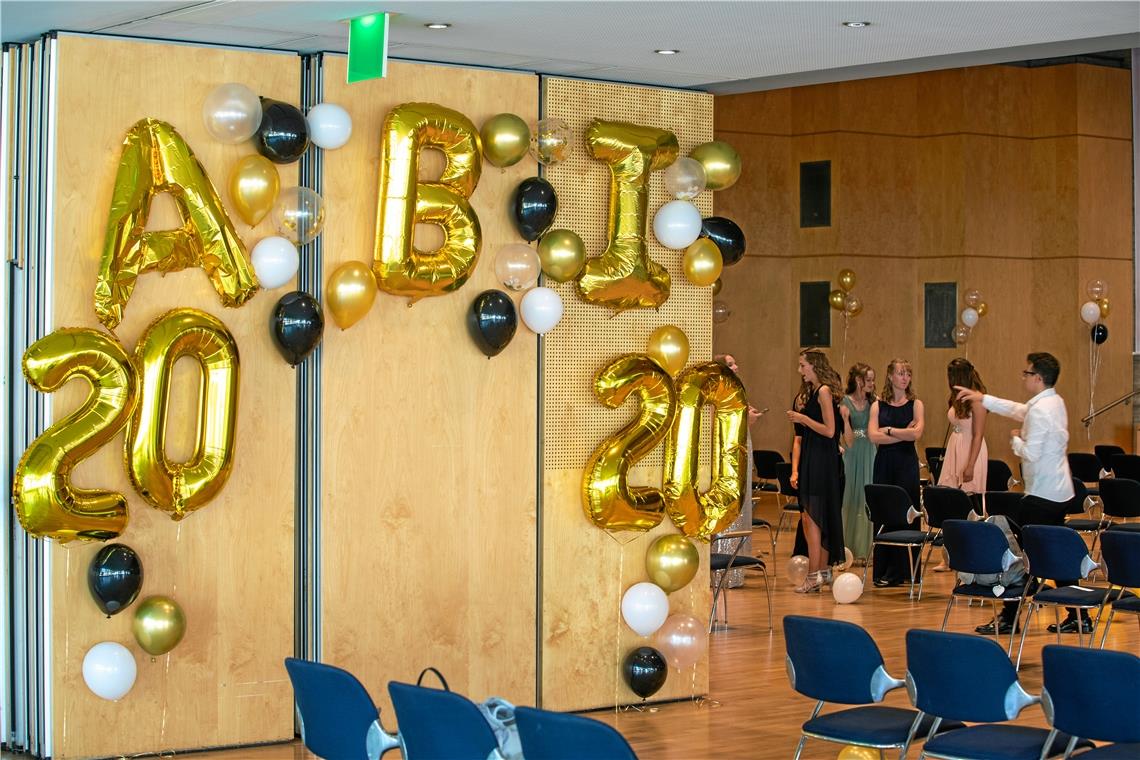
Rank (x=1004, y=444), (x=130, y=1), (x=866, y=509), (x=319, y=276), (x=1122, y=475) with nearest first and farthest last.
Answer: (x=130, y=1) < (x=319, y=276) < (x=866, y=509) < (x=1122, y=475) < (x=1004, y=444)

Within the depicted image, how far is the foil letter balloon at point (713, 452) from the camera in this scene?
750 centimetres

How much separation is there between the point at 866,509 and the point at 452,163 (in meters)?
5.94

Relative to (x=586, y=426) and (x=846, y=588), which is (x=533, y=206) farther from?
(x=846, y=588)

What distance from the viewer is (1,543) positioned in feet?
20.6

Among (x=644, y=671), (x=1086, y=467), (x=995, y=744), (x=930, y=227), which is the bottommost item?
(x=644, y=671)

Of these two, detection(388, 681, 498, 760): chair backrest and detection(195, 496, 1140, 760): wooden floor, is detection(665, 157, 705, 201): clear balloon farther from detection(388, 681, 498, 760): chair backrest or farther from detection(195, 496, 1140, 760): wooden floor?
detection(388, 681, 498, 760): chair backrest

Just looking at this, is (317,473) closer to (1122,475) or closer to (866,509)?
(866,509)

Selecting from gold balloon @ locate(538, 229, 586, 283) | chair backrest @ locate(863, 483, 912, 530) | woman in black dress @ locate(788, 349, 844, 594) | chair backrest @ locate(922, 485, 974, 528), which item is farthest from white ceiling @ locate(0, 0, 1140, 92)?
chair backrest @ locate(863, 483, 912, 530)

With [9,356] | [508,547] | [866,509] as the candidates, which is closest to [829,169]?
[866,509]

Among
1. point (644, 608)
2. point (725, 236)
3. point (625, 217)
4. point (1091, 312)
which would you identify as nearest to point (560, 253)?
point (625, 217)

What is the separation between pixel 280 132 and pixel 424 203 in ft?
2.37

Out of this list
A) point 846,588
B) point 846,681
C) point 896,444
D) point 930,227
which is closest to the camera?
point 846,681

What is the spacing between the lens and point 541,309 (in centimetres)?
704

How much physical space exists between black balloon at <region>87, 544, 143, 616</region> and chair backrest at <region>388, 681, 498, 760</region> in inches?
81.3
